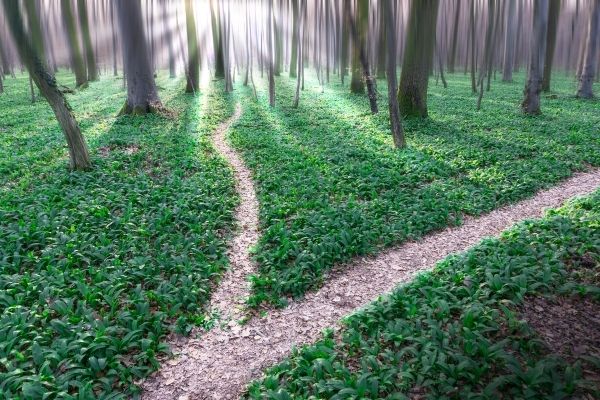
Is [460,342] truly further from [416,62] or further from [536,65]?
[536,65]

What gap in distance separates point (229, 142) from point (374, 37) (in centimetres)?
2927

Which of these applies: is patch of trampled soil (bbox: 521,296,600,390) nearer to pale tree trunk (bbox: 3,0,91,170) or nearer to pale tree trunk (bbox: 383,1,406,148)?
pale tree trunk (bbox: 383,1,406,148)

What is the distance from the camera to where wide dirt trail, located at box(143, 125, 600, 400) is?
14.8 feet

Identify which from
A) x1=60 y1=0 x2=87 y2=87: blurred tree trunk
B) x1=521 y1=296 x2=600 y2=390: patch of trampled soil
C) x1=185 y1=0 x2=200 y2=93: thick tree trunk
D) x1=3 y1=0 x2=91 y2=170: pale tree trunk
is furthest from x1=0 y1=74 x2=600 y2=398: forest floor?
x1=60 y1=0 x2=87 y2=87: blurred tree trunk

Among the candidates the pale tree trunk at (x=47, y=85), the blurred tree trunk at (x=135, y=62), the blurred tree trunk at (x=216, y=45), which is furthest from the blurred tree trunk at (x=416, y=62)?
the blurred tree trunk at (x=216, y=45)

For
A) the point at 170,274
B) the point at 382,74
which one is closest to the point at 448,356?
the point at 170,274

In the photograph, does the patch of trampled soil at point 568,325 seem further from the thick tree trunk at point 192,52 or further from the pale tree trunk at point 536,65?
the thick tree trunk at point 192,52

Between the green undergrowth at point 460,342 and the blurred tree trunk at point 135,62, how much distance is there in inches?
588

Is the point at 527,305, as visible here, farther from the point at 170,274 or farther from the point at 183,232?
the point at 183,232

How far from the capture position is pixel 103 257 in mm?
6473

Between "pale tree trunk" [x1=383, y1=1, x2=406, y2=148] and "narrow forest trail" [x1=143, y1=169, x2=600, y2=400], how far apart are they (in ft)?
15.2

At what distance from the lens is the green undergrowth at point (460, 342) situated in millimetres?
3842

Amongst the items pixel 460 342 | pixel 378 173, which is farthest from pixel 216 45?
pixel 460 342

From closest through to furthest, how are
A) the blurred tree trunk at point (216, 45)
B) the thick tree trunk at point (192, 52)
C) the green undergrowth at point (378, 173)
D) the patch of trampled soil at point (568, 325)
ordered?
the patch of trampled soil at point (568, 325), the green undergrowth at point (378, 173), the thick tree trunk at point (192, 52), the blurred tree trunk at point (216, 45)
